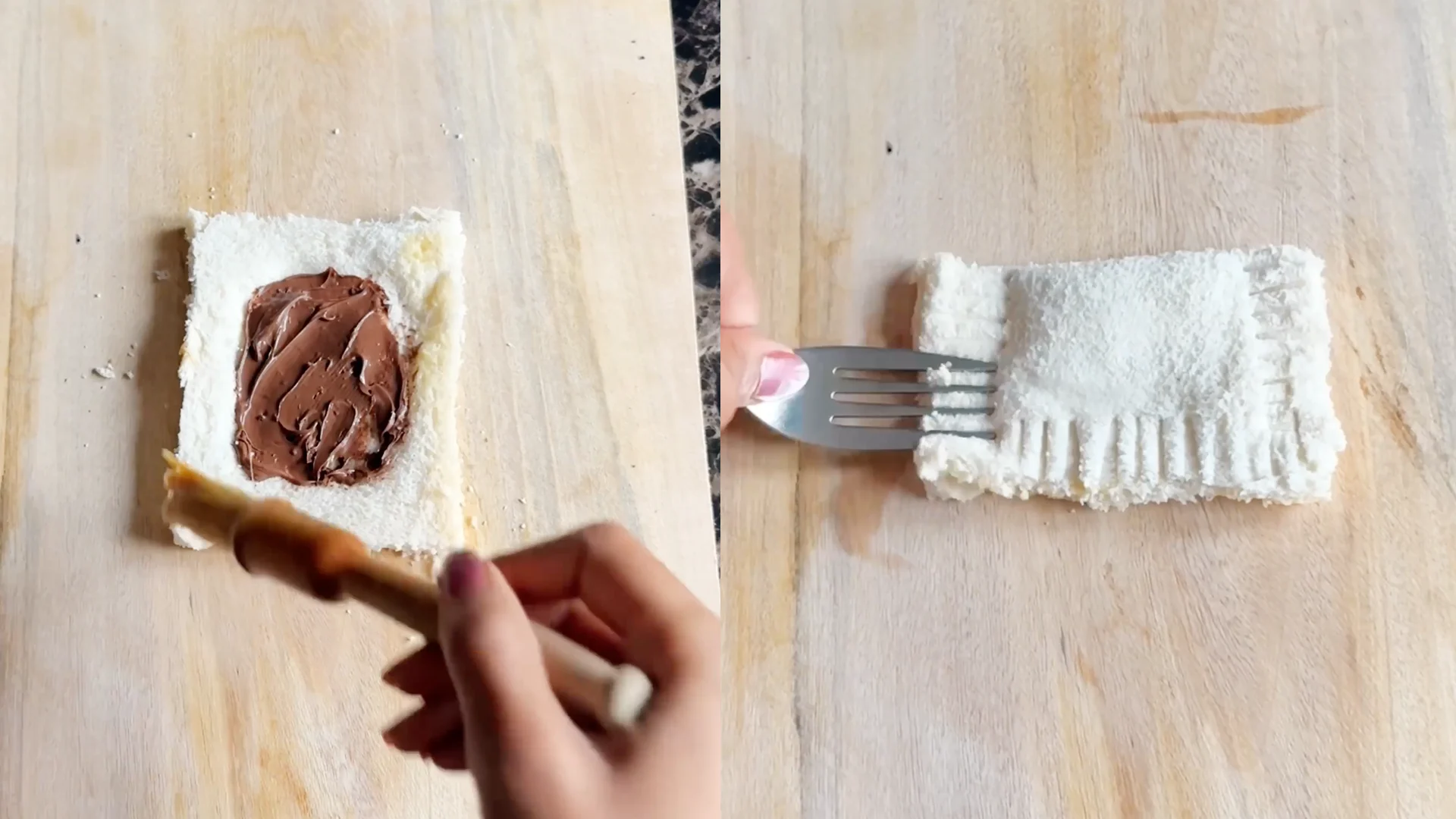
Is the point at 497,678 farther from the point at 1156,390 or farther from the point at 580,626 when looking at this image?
the point at 1156,390

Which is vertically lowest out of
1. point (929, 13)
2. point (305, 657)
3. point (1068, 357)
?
point (305, 657)

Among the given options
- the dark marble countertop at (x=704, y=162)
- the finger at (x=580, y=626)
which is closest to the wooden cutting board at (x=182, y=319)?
the dark marble countertop at (x=704, y=162)

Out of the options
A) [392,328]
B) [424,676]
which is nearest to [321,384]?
[392,328]

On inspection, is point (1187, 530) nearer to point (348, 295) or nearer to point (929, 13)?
point (929, 13)

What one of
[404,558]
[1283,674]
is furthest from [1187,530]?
[404,558]

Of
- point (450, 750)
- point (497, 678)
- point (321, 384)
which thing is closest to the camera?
point (497, 678)

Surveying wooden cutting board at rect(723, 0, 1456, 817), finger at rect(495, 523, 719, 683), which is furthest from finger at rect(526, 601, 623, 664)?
wooden cutting board at rect(723, 0, 1456, 817)
